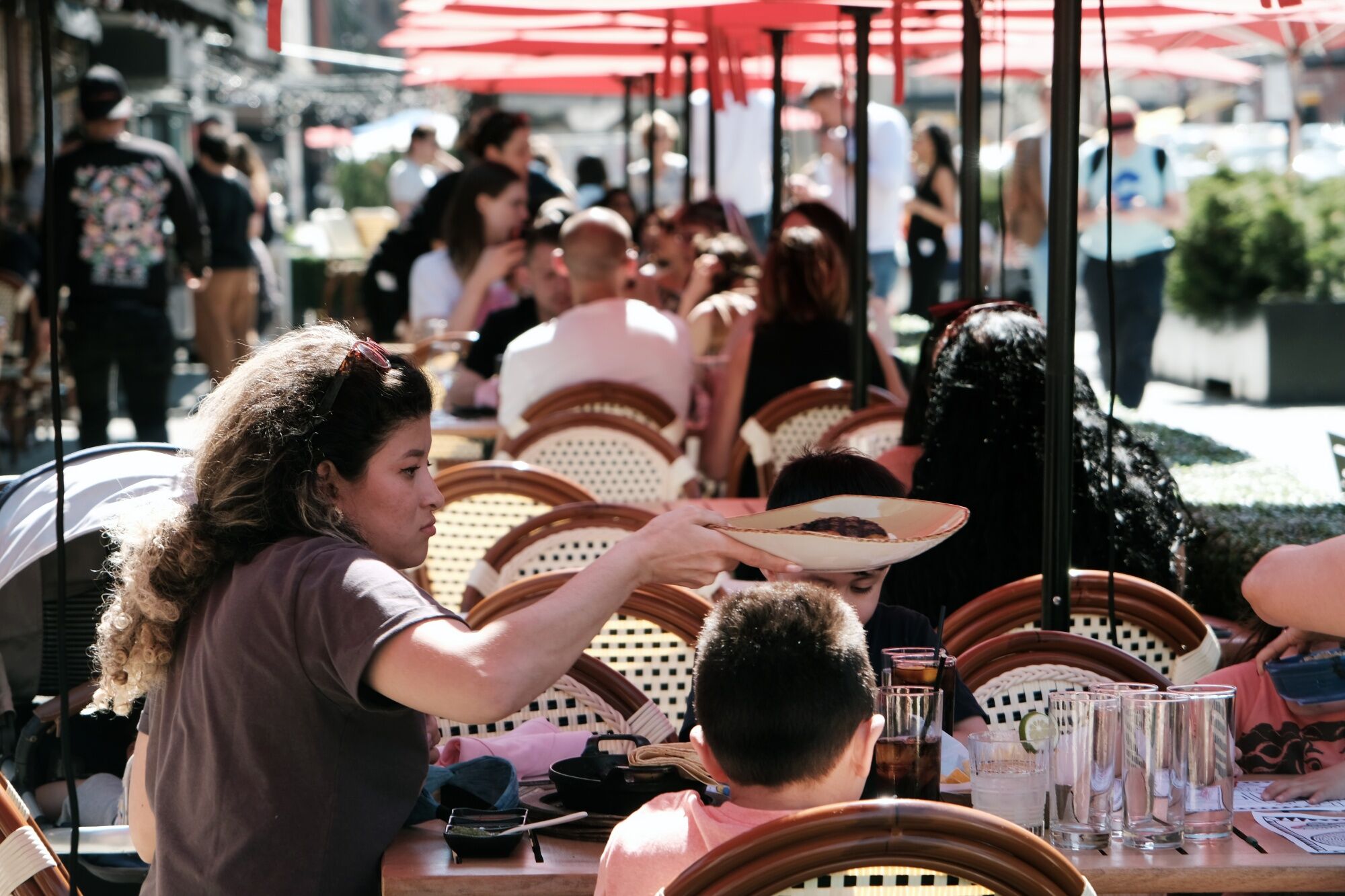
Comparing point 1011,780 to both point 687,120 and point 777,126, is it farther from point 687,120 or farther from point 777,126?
point 687,120

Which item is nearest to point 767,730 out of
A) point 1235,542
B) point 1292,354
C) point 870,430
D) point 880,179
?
point 1235,542

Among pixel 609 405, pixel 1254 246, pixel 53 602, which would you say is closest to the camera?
pixel 53 602

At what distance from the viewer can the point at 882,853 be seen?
1592mm

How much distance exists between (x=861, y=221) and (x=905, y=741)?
3.72m

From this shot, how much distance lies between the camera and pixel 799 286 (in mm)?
5777

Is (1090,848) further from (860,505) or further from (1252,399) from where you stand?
(1252,399)

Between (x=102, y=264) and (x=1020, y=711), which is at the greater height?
(x=102, y=264)

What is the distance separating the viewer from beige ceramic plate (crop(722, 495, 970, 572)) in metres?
2.14

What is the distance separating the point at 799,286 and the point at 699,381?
0.67 m

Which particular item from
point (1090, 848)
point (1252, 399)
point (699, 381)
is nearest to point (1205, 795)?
point (1090, 848)

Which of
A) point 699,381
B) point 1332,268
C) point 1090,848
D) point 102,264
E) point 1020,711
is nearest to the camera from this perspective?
point 1090,848

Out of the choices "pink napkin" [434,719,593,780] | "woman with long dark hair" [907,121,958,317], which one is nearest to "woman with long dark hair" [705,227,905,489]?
"pink napkin" [434,719,593,780]

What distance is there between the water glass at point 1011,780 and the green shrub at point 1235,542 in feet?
7.23

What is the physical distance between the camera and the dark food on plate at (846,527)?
225 cm
